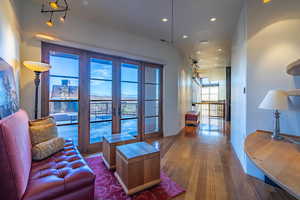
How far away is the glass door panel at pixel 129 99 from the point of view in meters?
3.84

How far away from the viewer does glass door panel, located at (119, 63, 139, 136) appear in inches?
151

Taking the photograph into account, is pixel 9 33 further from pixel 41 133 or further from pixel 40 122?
Result: pixel 41 133

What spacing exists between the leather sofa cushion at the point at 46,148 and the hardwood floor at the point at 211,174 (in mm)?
1833

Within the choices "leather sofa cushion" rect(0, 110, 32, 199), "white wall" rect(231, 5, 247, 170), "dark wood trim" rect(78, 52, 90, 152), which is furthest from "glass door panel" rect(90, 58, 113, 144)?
"white wall" rect(231, 5, 247, 170)

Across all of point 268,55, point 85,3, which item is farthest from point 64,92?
point 268,55

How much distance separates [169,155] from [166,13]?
10.4 feet

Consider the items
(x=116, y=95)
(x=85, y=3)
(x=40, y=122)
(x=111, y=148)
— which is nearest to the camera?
(x=40, y=122)

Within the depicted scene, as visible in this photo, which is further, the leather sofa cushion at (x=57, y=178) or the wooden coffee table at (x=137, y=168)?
the wooden coffee table at (x=137, y=168)

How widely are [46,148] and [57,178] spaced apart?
2.31 ft

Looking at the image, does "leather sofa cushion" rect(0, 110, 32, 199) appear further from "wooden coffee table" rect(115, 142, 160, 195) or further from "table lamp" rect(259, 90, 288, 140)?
"table lamp" rect(259, 90, 288, 140)

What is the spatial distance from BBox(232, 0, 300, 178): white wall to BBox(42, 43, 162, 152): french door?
2665mm

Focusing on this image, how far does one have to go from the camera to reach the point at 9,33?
1.94 m

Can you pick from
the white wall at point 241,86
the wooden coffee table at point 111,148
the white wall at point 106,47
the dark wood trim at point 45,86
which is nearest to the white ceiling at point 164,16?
the white wall at point 106,47

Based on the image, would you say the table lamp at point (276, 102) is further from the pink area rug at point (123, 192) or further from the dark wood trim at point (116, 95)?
the dark wood trim at point (116, 95)
